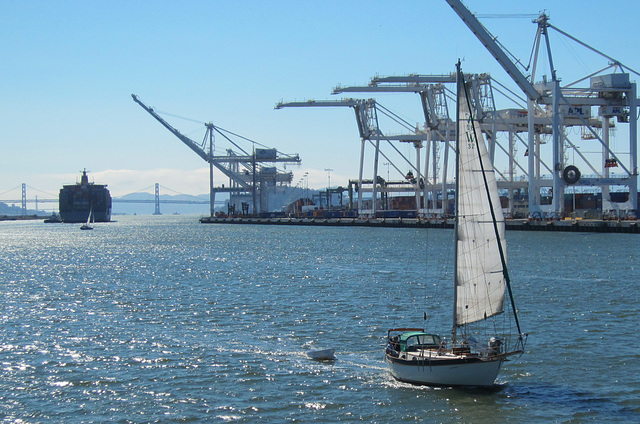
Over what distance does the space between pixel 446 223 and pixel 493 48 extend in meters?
26.9

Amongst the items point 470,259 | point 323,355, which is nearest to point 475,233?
point 470,259

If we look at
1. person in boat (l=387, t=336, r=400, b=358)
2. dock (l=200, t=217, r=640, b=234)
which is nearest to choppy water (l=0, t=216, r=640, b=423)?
person in boat (l=387, t=336, r=400, b=358)

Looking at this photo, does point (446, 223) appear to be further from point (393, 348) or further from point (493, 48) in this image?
point (393, 348)

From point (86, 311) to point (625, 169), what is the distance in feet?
238

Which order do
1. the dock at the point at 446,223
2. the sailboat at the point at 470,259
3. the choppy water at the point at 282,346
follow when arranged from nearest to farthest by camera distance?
the choppy water at the point at 282,346 < the sailboat at the point at 470,259 < the dock at the point at 446,223

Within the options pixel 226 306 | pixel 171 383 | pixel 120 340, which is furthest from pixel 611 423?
pixel 226 306

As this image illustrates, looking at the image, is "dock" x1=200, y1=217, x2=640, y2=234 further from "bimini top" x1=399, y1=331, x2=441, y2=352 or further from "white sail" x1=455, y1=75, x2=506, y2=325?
"white sail" x1=455, y1=75, x2=506, y2=325

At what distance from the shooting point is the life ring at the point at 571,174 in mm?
89250

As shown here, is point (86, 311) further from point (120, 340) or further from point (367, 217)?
point (367, 217)

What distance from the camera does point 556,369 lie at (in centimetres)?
2180

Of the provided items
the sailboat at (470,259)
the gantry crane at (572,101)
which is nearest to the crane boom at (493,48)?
the gantry crane at (572,101)

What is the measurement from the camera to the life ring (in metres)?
89.2

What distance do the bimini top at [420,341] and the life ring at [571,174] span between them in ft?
241

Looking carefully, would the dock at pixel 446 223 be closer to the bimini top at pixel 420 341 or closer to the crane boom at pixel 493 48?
the crane boom at pixel 493 48
